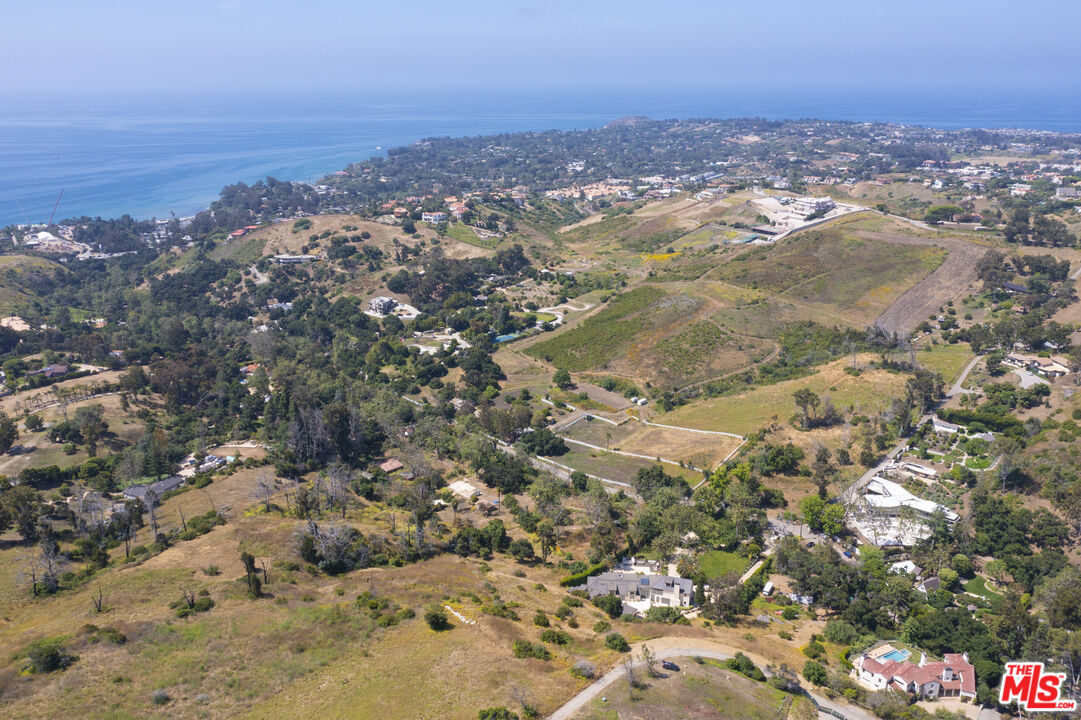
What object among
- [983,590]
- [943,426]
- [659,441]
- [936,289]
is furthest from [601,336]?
[983,590]

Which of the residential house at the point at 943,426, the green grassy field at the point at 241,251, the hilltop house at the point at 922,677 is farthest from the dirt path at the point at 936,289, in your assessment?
the green grassy field at the point at 241,251

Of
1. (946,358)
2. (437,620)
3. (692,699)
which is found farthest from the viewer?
(946,358)

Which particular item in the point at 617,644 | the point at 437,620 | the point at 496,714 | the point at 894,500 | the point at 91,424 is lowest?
the point at 91,424

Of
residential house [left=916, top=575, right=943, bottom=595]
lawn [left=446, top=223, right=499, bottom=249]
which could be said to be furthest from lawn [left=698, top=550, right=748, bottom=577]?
lawn [left=446, top=223, right=499, bottom=249]

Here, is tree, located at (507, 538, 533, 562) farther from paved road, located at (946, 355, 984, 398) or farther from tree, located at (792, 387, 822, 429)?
paved road, located at (946, 355, 984, 398)

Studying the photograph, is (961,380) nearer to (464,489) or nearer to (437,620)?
(464,489)

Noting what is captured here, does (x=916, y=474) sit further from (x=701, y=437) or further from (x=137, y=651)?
(x=137, y=651)
